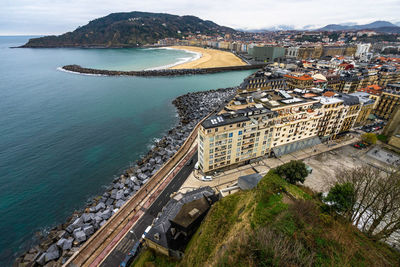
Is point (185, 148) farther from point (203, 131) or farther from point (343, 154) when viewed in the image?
point (343, 154)

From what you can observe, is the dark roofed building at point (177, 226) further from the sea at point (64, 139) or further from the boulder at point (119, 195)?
the sea at point (64, 139)

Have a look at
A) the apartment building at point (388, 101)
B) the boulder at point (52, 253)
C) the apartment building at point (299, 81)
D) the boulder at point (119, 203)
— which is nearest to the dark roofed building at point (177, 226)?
the boulder at point (119, 203)

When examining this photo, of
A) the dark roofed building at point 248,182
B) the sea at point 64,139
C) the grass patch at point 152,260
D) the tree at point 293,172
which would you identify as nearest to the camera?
the grass patch at point 152,260

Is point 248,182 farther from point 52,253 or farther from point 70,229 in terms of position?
point 52,253

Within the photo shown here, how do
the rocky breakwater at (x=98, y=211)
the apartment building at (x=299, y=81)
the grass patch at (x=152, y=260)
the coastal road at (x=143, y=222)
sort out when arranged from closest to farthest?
the grass patch at (x=152, y=260) → the coastal road at (x=143, y=222) → the rocky breakwater at (x=98, y=211) → the apartment building at (x=299, y=81)

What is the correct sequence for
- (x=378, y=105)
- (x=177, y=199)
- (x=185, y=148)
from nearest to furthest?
1. (x=177, y=199)
2. (x=185, y=148)
3. (x=378, y=105)

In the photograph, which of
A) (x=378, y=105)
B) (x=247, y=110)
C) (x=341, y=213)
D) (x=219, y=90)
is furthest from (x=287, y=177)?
(x=219, y=90)

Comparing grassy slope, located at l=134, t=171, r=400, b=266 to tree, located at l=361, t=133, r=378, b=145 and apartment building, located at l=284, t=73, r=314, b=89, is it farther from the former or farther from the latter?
apartment building, located at l=284, t=73, r=314, b=89
